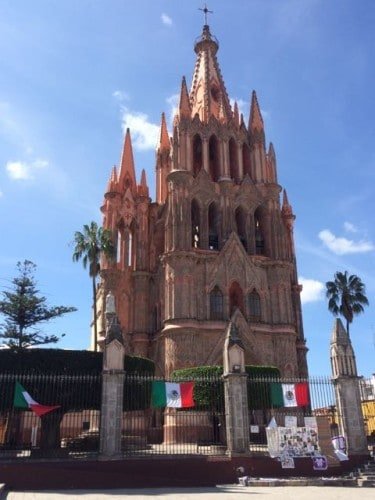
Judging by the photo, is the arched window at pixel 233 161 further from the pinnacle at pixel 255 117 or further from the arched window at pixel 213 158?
the pinnacle at pixel 255 117

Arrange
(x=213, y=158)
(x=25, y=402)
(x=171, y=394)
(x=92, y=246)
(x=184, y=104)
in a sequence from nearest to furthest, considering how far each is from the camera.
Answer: (x=25, y=402), (x=171, y=394), (x=92, y=246), (x=184, y=104), (x=213, y=158)

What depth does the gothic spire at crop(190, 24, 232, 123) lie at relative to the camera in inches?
1968

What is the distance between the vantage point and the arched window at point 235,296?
135ft

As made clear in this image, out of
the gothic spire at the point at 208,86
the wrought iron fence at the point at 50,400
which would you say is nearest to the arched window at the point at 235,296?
the gothic spire at the point at 208,86

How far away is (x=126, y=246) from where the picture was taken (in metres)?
44.4

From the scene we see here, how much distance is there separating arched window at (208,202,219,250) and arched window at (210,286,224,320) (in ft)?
14.0

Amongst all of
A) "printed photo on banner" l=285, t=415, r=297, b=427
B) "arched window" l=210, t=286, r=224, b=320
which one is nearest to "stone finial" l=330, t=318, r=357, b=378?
"printed photo on banner" l=285, t=415, r=297, b=427

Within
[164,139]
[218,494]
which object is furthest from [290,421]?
[164,139]

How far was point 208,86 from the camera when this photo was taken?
51750 mm

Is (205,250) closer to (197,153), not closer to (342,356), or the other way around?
(197,153)

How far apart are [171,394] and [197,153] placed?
104 feet

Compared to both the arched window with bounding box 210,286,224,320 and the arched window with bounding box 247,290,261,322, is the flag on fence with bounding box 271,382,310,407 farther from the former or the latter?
the arched window with bounding box 247,290,261,322

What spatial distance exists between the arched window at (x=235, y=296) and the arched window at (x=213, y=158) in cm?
1068

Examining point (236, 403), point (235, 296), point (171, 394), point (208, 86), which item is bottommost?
point (236, 403)
